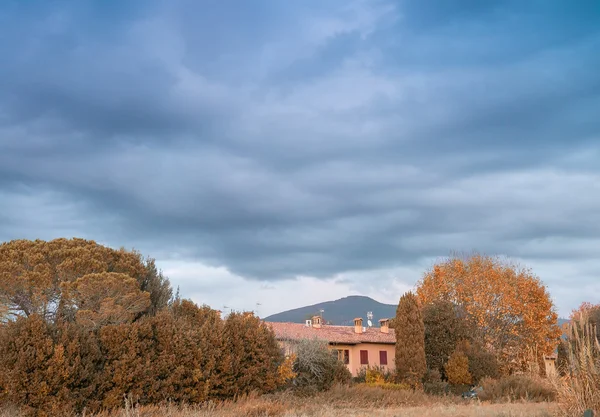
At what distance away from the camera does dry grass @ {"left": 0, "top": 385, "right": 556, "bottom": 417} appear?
43.5 ft

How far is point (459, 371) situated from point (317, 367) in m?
9.71

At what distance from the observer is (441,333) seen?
33781 mm

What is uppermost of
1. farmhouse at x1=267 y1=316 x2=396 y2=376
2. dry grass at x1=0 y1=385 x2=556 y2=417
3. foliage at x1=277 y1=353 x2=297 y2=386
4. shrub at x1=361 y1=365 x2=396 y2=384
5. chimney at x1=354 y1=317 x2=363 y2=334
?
chimney at x1=354 y1=317 x2=363 y2=334

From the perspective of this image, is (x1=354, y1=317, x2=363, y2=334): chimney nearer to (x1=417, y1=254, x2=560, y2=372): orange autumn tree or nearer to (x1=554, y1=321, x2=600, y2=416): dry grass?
(x1=417, y1=254, x2=560, y2=372): orange autumn tree

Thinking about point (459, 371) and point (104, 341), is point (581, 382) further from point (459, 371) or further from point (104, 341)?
point (459, 371)

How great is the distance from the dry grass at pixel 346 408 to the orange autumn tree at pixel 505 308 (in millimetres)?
16443

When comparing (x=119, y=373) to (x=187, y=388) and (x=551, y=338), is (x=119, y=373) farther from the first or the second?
(x=551, y=338)

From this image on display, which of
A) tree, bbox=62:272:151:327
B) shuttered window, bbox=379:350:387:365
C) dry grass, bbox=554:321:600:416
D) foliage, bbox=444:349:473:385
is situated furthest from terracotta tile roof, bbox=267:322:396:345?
dry grass, bbox=554:321:600:416

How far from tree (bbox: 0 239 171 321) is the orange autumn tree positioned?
24196mm

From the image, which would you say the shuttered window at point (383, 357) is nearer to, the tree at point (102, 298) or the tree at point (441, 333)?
the tree at point (441, 333)

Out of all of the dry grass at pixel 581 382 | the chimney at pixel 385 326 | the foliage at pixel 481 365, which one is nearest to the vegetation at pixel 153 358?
the dry grass at pixel 581 382

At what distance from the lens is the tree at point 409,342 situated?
29.4 meters

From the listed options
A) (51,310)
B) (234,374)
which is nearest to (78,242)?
(51,310)

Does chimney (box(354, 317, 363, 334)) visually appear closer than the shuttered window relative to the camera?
No
